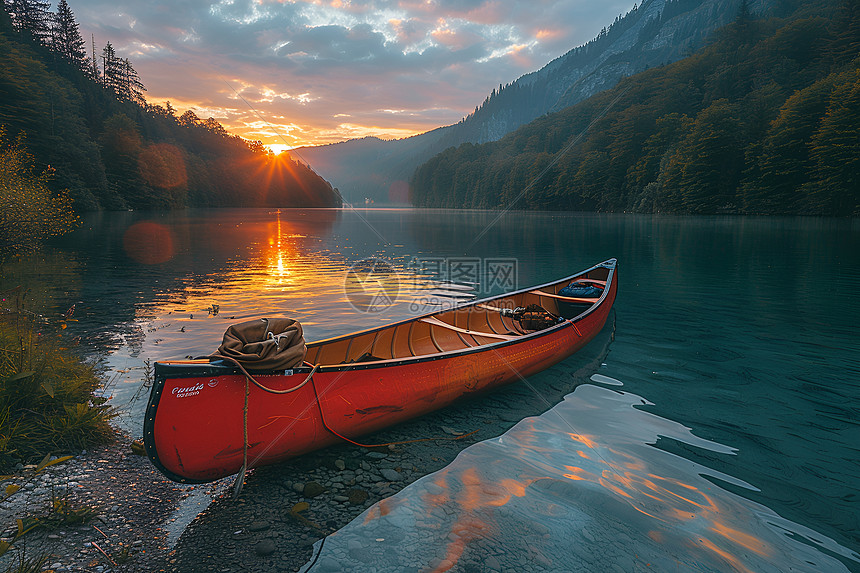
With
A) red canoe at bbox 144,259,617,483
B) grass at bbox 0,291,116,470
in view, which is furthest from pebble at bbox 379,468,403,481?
grass at bbox 0,291,116,470

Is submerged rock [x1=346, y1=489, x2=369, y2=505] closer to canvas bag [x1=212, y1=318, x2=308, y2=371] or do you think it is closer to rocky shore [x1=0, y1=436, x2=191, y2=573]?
canvas bag [x1=212, y1=318, x2=308, y2=371]

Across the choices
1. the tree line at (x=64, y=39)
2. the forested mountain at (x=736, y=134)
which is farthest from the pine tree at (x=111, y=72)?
the forested mountain at (x=736, y=134)

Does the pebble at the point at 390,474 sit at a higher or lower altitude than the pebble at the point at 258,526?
lower

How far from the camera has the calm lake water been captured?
4668 mm

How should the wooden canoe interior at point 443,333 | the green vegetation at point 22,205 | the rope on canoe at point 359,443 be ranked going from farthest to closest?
the green vegetation at point 22,205
the wooden canoe interior at point 443,333
the rope on canoe at point 359,443

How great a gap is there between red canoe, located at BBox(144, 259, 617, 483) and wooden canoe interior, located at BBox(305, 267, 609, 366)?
0.03 m

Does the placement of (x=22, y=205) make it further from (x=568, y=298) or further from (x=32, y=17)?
(x=32, y=17)

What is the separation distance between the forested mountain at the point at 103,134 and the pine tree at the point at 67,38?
8.7 inches

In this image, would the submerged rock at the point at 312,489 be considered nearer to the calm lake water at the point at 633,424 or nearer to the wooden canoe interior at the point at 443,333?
the calm lake water at the point at 633,424

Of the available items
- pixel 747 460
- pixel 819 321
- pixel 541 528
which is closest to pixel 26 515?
pixel 541 528

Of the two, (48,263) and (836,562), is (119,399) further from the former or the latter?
(48,263)

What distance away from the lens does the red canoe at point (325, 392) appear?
471cm

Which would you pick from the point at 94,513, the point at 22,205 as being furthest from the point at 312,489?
the point at 22,205

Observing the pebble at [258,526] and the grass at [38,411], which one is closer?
the pebble at [258,526]
